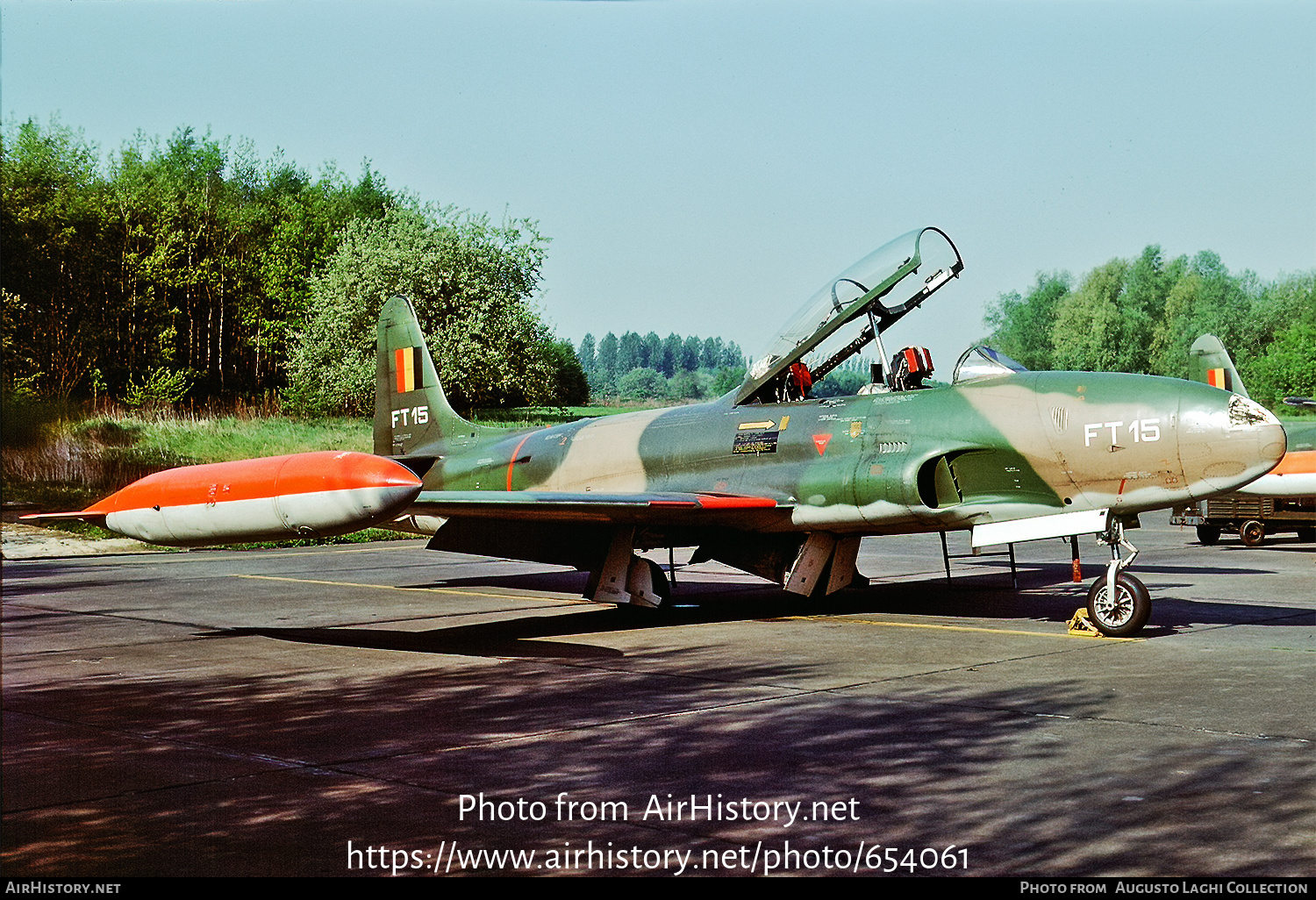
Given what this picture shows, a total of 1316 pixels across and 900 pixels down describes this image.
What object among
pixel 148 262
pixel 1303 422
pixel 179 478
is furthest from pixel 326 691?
pixel 148 262

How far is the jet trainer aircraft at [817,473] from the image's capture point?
8898 mm

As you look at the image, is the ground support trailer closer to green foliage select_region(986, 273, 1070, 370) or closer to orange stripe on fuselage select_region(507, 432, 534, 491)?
orange stripe on fuselage select_region(507, 432, 534, 491)

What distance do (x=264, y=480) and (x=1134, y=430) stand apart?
7.06 meters

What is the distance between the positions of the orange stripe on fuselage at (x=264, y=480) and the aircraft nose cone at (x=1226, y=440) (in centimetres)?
623

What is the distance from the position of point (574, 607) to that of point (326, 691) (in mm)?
5279

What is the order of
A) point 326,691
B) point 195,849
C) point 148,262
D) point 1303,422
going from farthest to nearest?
point 148,262 → point 1303,422 → point 326,691 → point 195,849

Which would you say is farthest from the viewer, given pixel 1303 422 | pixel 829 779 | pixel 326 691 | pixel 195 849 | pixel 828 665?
pixel 1303 422

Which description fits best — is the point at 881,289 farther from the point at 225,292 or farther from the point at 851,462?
the point at 225,292

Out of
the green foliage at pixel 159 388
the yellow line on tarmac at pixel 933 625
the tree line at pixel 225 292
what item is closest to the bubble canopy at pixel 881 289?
the yellow line on tarmac at pixel 933 625

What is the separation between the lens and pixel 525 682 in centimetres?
797

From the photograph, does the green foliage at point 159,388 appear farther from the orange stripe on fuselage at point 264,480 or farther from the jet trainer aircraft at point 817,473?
the orange stripe on fuselage at point 264,480

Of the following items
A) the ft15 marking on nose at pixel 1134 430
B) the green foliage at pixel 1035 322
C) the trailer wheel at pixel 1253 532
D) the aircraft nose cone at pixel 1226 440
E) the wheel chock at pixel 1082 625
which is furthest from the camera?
the green foliage at pixel 1035 322

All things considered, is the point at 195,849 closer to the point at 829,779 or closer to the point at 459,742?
the point at 459,742

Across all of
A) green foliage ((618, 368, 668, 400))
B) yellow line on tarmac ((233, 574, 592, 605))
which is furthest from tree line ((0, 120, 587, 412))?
green foliage ((618, 368, 668, 400))
